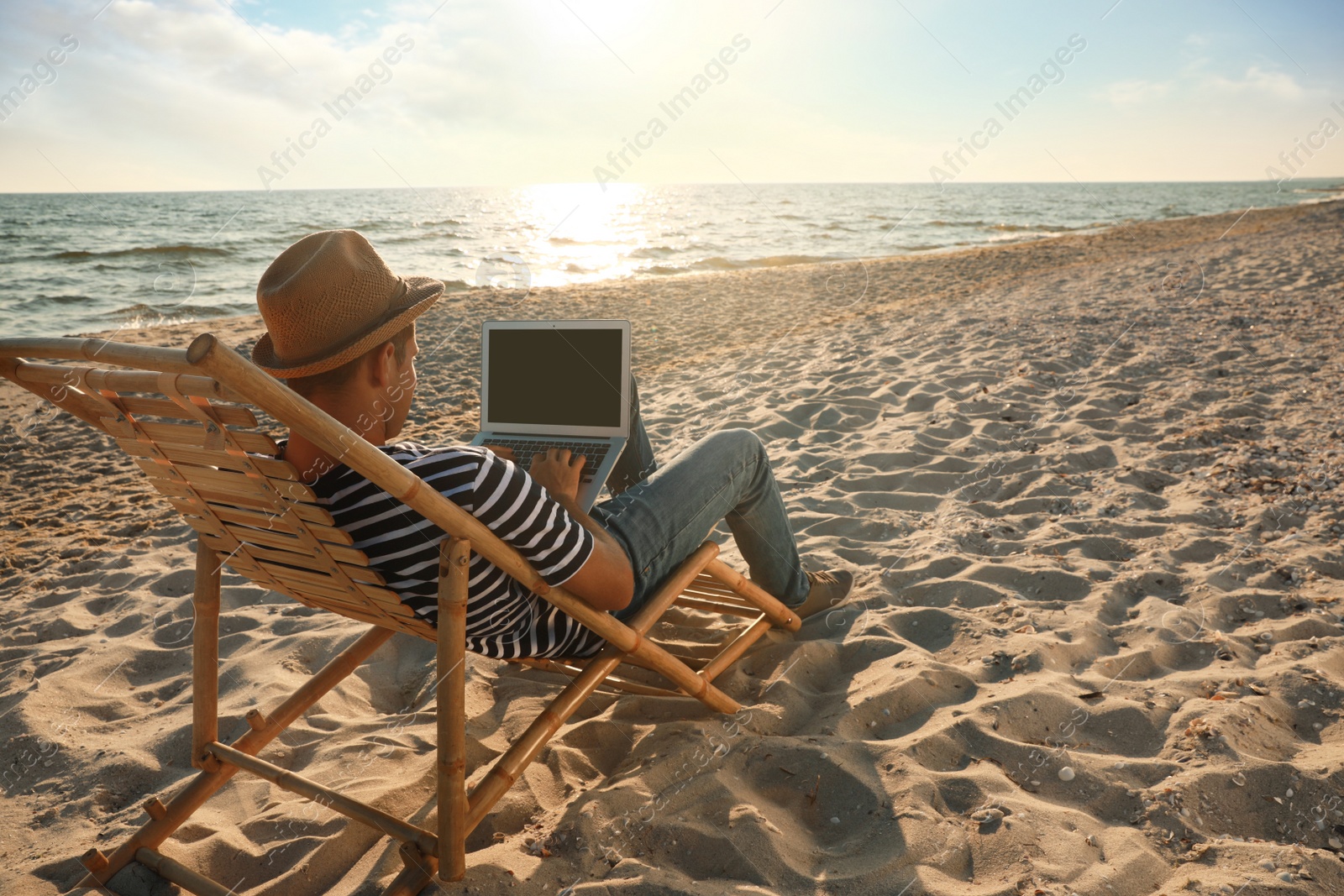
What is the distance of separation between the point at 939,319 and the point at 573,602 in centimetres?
700

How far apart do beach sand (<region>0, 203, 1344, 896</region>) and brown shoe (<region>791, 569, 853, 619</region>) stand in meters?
0.06

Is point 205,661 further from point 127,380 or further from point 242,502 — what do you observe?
point 127,380

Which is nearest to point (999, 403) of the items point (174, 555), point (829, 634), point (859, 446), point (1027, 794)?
point (859, 446)

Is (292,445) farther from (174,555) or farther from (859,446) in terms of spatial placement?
(859,446)

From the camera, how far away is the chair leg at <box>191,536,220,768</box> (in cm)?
195

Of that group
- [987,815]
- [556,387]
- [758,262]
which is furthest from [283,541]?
[758,262]

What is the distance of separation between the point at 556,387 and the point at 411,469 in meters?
1.20

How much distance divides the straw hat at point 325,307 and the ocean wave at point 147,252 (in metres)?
18.0

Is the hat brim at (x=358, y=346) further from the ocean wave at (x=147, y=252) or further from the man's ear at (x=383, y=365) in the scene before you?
the ocean wave at (x=147, y=252)

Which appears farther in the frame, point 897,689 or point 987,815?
point 897,689

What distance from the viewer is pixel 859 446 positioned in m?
4.38

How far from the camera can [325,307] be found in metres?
1.53

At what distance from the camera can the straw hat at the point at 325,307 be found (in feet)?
4.97

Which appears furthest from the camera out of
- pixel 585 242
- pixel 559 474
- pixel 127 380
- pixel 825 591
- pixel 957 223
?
pixel 957 223
